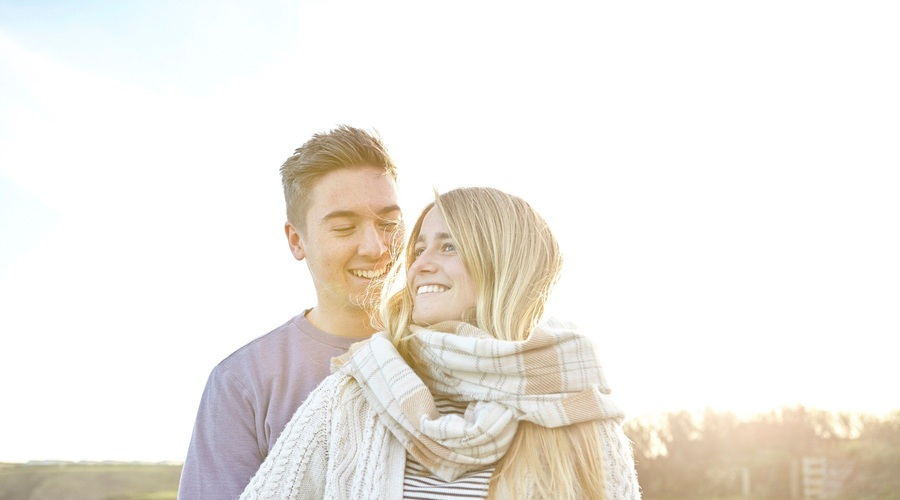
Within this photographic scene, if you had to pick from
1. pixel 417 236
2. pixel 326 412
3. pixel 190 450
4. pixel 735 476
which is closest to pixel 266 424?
pixel 190 450

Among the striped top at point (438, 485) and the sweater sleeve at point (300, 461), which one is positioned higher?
the sweater sleeve at point (300, 461)

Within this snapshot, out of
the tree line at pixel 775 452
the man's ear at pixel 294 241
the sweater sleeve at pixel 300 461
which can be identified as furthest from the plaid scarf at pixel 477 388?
the tree line at pixel 775 452

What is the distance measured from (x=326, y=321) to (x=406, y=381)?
112cm

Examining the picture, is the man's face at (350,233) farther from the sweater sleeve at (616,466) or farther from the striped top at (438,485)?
the sweater sleeve at (616,466)

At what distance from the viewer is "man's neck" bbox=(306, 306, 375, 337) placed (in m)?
3.49

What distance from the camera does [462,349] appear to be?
2480mm

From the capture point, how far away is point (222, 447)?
10.3 feet

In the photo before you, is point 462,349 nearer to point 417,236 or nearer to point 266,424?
point 417,236

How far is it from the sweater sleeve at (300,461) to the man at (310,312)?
658 millimetres

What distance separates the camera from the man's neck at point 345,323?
3488 millimetres

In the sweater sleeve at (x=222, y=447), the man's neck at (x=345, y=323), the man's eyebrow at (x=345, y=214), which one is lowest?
the sweater sleeve at (x=222, y=447)

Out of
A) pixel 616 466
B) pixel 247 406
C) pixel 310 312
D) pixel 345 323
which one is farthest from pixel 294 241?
pixel 616 466

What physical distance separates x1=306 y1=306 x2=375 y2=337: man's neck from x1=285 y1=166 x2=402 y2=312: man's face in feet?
0.09

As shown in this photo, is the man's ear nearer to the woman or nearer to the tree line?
the woman
